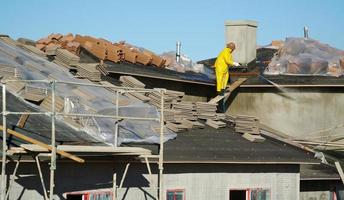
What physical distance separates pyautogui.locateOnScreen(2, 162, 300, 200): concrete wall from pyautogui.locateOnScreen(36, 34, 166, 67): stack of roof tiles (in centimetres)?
669

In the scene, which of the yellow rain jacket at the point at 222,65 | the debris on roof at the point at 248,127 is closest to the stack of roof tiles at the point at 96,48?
the yellow rain jacket at the point at 222,65

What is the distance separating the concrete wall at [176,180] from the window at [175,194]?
11 centimetres

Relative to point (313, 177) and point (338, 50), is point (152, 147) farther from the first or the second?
point (338, 50)

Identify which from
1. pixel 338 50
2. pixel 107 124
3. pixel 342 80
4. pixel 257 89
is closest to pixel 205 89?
pixel 257 89

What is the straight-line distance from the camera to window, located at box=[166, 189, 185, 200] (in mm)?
19797

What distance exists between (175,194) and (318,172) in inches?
250

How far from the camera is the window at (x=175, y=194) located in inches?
779

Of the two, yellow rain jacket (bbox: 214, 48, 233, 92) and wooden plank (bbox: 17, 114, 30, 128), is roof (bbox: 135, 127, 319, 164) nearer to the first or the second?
wooden plank (bbox: 17, 114, 30, 128)

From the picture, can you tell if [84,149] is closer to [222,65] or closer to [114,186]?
[114,186]

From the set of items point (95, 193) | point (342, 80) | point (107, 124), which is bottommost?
point (95, 193)

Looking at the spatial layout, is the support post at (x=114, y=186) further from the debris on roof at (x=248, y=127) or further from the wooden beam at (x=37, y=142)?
the debris on roof at (x=248, y=127)

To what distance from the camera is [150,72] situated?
25.4 m

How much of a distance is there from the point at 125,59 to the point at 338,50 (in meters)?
10.4

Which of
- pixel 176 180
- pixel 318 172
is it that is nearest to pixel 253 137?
pixel 176 180
